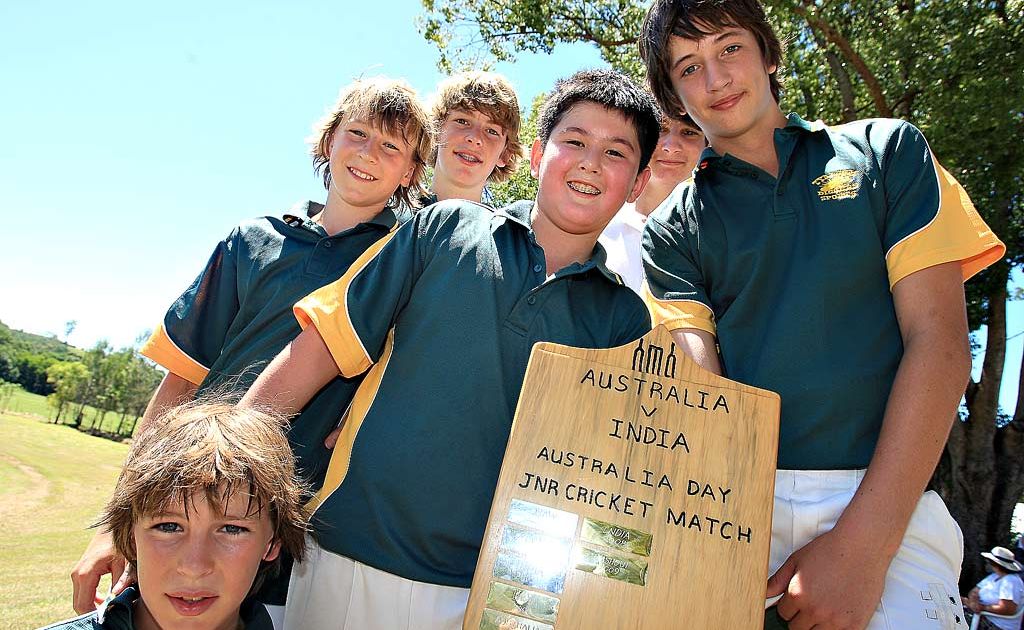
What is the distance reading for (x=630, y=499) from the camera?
4.76 ft

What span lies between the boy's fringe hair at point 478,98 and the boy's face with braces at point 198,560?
7.05 feet

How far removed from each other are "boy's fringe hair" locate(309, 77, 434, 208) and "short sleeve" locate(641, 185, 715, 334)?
1.14 meters

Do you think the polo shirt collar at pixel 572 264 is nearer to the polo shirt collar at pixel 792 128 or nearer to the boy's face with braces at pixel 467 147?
the polo shirt collar at pixel 792 128

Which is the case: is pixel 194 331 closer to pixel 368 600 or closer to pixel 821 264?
pixel 368 600

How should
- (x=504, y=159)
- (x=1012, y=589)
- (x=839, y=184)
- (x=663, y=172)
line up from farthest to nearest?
(x=1012, y=589)
(x=504, y=159)
(x=663, y=172)
(x=839, y=184)

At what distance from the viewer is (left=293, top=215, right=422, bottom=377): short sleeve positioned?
71.2 inches

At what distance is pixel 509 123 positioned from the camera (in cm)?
366

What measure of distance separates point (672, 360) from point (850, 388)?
0.46m

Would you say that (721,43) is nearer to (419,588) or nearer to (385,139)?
(385,139)

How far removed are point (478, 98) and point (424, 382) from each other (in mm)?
2130

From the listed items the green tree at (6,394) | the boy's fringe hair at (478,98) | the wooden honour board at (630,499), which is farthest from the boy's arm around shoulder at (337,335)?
the green tree at (6,394)

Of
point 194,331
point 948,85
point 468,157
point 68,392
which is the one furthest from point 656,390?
point 68,392

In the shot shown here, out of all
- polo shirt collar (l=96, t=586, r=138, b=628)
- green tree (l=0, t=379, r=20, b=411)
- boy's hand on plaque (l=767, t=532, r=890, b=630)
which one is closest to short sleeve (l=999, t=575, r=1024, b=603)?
boy's hand on plaque (l=767, t=532, r=890, b=630)

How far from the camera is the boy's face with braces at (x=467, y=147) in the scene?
3340 millimetres
